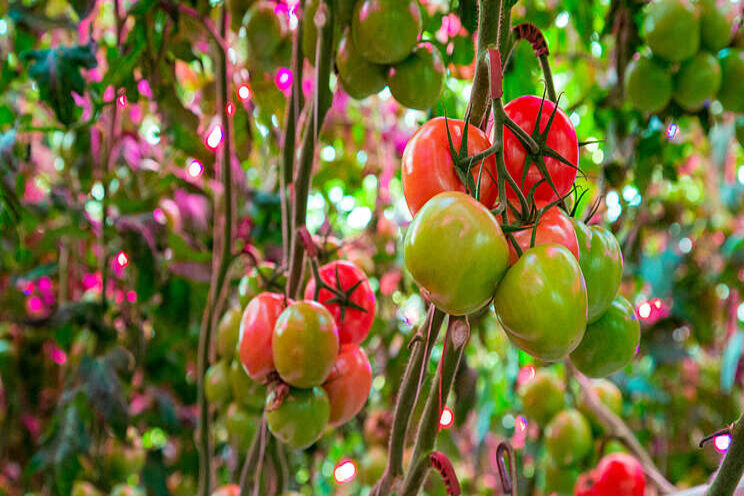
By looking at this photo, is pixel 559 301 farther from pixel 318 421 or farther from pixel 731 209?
pixel 731 209

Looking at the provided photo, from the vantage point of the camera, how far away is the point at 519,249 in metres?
0.38

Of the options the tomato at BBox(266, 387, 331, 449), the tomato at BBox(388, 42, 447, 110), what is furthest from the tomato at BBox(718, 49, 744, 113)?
the tomato at BBox(266, 387, 331, 449)

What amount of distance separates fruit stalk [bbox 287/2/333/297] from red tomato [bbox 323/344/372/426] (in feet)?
0.28

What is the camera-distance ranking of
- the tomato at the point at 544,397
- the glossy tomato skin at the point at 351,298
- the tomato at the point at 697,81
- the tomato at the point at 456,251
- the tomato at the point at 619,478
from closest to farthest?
1. the tomato at the point at 456,251
2. the glossy tomato skin at the point at 351,298
3. the tomato at the point at 697,81
4. the tomato at the point at 619,478
5. the tomato at the point at 544,397

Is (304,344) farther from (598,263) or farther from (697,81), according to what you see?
(697,81)

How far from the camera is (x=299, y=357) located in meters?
0.61

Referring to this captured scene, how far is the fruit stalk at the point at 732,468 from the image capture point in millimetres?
377

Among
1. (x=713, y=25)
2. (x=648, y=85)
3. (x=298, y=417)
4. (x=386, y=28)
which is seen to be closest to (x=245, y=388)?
(x=298, y=417)

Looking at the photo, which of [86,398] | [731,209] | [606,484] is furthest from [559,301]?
[731,209]

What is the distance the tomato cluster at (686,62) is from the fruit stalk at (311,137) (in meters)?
0.48

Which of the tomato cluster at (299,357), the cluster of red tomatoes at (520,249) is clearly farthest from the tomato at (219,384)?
the cluster of red tomatoes at (520,249)

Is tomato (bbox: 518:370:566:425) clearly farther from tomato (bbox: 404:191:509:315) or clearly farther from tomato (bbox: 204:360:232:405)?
tomato (bbox: 404:191:509:315)

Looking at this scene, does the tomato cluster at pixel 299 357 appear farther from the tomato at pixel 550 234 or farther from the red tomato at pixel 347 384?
the tomato at pixel 550 234

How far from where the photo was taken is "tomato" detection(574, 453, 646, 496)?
3.36 ft
